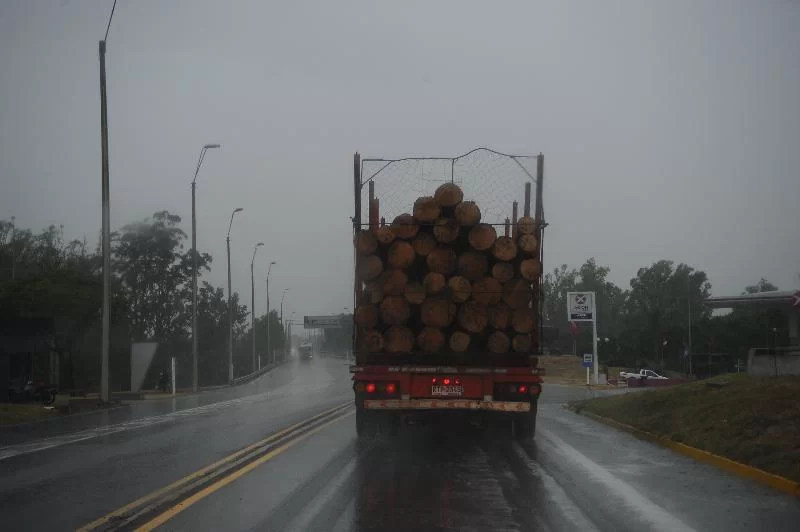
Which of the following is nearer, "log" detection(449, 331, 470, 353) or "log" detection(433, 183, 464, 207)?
"log" detection(449, 331, 470, 353)

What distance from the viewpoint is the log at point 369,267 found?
13.5 meters

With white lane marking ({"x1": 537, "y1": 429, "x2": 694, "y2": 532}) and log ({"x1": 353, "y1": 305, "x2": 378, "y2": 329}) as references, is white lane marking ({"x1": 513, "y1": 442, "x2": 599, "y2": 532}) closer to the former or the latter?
white lane marking ({"x1": 537, "y1": 429, "x2": 694, "y2": 532})

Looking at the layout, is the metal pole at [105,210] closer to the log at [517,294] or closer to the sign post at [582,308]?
the log at [517,294]

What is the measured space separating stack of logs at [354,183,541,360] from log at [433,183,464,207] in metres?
0.02

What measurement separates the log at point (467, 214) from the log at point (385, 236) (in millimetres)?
1051

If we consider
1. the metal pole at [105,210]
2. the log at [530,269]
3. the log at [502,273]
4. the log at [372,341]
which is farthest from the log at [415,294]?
the metal pole at [105,210]

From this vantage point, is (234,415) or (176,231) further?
(176,231)

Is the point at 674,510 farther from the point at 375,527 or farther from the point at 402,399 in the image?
the point at 402,399

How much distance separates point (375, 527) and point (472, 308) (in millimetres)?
6151

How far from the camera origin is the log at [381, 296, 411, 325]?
13477mm

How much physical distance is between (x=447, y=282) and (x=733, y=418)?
5098 millimetres

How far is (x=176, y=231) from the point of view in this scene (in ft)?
239

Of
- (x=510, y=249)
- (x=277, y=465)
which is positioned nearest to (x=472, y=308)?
(x=510, y=249)

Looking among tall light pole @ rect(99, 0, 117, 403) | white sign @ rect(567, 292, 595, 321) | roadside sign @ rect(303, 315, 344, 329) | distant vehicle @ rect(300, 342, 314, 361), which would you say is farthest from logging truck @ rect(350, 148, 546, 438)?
distant vehicle @ rect(300, 342, 314, 361)
